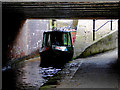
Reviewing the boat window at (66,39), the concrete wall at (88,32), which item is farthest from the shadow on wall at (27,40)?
the concrete wall at (88,32)

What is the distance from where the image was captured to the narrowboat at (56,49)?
66.2 feet

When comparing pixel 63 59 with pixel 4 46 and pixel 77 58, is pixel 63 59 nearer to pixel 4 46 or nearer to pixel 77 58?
pixel 77 58

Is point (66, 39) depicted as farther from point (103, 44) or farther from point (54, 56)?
point (103, 44)

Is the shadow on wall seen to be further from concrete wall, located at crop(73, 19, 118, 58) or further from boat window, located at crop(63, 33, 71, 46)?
concrete wall, located at crop(73, 19, 118, 58)

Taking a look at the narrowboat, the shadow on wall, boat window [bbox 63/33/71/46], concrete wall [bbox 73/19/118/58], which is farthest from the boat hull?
the shadow on wall

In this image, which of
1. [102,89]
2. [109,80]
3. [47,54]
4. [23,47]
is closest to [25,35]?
[23,47]

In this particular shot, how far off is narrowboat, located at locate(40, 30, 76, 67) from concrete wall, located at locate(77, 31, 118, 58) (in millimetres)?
1653

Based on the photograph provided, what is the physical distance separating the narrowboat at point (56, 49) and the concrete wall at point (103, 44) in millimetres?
1653

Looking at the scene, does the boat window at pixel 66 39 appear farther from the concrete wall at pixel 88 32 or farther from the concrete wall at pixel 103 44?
the concrete wall at pixel 103 44

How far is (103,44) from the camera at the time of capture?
2019 cm

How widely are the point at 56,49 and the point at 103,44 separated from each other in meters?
4.09

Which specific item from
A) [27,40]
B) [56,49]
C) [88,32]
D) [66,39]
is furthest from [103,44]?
[27,40]

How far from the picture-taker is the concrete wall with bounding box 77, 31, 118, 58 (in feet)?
65.8

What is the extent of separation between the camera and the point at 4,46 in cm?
1490
